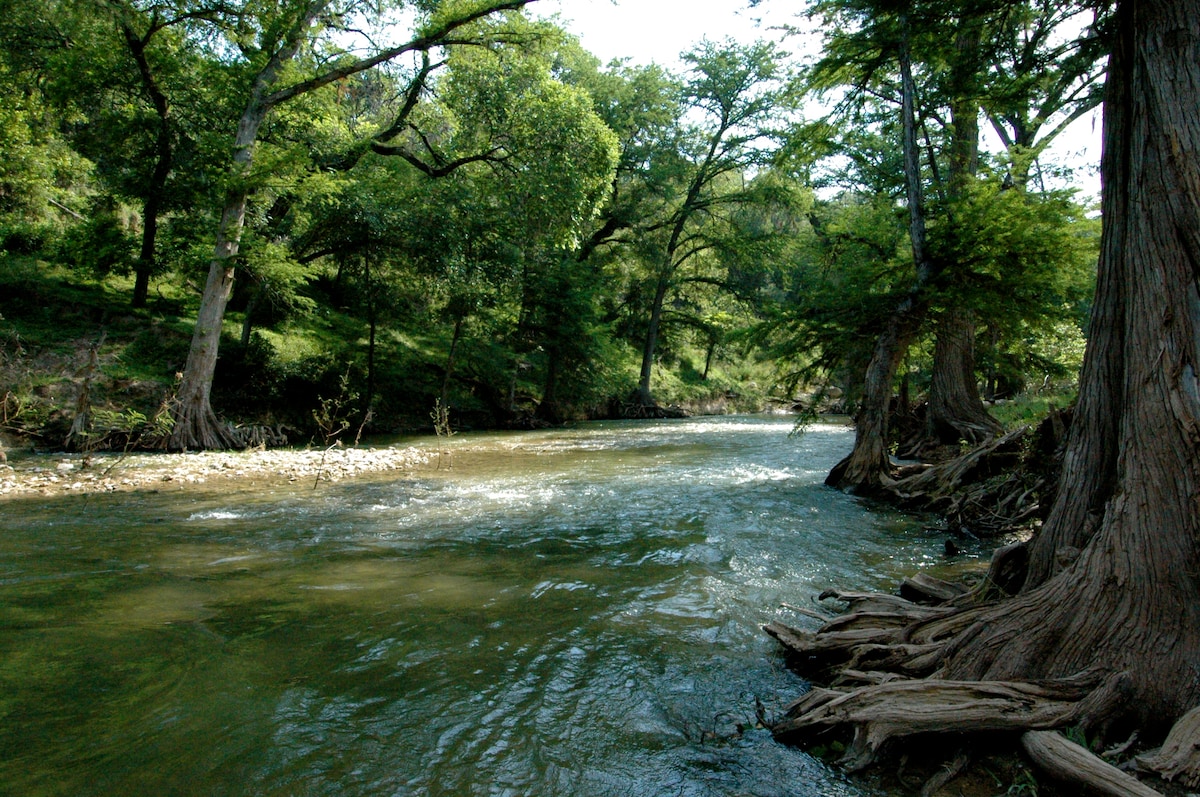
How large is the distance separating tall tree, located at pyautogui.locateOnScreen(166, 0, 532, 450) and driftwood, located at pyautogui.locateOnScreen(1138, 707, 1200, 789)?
15745 mm

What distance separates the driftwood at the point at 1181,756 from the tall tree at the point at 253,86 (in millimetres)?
15745

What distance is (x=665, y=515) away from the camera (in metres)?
9.12

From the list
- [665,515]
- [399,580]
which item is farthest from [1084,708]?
[665,515]

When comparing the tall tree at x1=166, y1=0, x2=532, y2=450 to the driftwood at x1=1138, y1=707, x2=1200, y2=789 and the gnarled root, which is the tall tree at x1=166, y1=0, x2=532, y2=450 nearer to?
the gnarled root

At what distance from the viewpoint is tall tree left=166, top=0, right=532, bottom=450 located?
14.4m

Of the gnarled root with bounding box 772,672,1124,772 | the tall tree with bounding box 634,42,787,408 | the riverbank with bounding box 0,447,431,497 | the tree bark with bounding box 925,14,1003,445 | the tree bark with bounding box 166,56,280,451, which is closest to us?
the gnarled root with bounding box 772,672,1124,772

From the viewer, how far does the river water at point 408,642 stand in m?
3.11

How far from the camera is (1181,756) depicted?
2584 millimetres

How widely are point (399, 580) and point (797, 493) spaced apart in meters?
7.25

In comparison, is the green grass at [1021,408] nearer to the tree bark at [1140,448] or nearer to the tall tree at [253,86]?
the tree bark at [1140,448]

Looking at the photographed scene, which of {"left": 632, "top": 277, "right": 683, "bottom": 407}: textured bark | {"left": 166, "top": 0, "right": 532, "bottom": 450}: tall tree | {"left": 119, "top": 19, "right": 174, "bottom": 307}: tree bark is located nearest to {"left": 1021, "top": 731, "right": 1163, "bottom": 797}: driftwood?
{"left": 166, "top": 0, "right": 532, "bottom": 450}: tall tree

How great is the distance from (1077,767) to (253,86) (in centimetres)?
1938

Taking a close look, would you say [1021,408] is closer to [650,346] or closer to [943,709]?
[943,709]

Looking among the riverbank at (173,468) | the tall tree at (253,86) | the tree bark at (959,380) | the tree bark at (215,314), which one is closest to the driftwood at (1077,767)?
the riverbank at (173,468)
